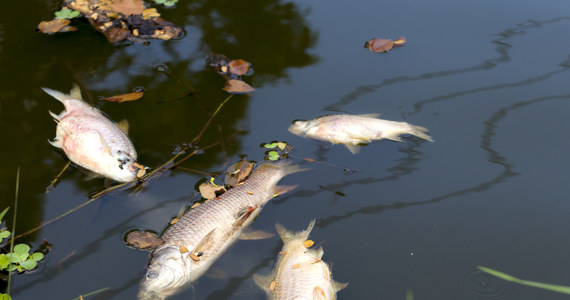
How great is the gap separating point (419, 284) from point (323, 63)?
2357 millimetres

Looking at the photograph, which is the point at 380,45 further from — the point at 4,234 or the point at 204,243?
the point at 4,234

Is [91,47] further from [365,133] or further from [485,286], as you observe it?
[485,286]

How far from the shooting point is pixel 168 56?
4.56 meters

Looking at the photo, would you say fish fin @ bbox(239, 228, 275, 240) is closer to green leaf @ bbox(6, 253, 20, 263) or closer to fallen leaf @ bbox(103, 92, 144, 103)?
green leaf @ bbox(6, 253, 20, 263)

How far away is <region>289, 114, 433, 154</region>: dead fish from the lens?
364 centimetres

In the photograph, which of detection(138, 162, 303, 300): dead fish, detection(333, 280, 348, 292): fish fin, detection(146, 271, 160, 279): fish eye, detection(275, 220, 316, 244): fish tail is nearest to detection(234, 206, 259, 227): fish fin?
detection(138, 162, 303, 300): dead fish

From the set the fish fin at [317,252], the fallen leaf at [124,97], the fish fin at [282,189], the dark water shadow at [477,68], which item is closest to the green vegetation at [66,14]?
the fallen leaf at [124,97]

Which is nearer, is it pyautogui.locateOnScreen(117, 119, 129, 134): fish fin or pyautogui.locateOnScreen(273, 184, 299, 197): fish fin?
pyautogui.locateOnScreen(273, 184, 299, 197): fish fin

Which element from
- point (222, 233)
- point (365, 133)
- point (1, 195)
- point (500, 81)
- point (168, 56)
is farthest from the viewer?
point (168, 56)

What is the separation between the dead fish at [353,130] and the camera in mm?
3641

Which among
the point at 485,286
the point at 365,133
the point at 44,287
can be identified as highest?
the point at 365,133

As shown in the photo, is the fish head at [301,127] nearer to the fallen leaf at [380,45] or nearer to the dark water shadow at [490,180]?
the dark water shadow at [490,180]

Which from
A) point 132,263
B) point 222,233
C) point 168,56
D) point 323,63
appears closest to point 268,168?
point 222,233

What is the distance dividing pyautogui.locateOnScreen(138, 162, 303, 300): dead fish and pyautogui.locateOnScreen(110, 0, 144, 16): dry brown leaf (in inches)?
102
